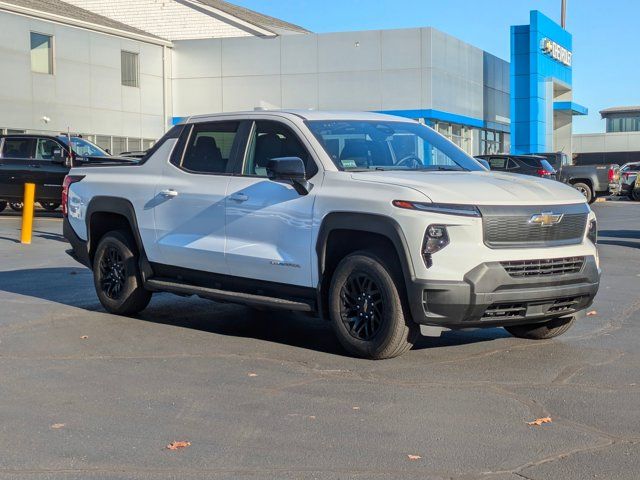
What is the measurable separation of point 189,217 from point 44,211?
63.0 feet

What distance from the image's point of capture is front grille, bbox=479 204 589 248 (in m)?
6.59

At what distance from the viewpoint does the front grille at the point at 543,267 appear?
21.8ft

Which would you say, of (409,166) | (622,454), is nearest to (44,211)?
(409,166)

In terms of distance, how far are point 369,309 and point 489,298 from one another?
0.90m

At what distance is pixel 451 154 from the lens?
8133 millimetres

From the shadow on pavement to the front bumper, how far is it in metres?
0.99

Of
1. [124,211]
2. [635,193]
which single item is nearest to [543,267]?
[124,211]

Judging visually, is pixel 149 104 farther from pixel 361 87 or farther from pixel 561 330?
pixel 561 330

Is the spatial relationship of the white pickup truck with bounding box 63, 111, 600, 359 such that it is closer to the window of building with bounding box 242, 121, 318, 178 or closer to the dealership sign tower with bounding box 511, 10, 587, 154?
the window of building with bounding box 242, 121, 318, 178

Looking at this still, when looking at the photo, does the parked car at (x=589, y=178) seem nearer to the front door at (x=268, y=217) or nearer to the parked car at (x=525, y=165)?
the parked car at (x=525, y=165)

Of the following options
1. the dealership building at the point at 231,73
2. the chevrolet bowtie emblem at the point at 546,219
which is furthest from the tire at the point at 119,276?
Answer: the dealership building at the point at 231,73

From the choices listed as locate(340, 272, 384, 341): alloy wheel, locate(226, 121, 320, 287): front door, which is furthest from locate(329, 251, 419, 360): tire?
locate(226, 121, 320, 287): front door

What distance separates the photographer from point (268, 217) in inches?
297

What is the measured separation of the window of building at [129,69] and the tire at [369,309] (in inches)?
1350
